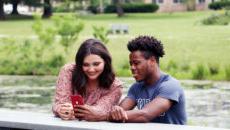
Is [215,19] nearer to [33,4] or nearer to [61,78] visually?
[33,4]

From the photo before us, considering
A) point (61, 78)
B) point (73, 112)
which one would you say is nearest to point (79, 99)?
point (73, 112)

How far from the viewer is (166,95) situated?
14.8 feet

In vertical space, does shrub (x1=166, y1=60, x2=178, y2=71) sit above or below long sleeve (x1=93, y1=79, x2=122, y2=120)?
below

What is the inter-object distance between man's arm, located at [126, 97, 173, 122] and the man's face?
21 cm

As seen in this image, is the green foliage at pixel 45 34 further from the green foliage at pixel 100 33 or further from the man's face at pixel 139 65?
the man's face at pixel 139 65

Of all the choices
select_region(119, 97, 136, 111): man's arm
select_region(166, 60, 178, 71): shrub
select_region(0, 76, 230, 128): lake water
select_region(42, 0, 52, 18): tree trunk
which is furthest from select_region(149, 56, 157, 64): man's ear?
select_region(42, 0, 52, 18): tree trunk

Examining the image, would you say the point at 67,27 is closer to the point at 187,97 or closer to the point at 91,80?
the point at 187,97

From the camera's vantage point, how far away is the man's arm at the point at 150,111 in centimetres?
442

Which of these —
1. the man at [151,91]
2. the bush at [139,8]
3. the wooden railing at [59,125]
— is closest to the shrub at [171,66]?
the man at [151,91]

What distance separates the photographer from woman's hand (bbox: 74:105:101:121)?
4.45 m

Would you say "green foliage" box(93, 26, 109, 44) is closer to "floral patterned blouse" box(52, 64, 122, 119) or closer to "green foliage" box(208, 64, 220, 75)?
"green foliage" box(208, 64, 220, 75)

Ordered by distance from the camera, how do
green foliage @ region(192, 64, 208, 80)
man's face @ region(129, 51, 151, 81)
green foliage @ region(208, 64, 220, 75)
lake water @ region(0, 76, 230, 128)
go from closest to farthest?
man's face @ region(129, 51, 151, 81) → lake water @ region(0, 76, 230, 128) → green foliage @ region(192, 64, 208, 80) → green foliage @ region(208, 64, 220, 75)

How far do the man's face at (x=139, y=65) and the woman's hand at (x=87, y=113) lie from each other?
374 millimetres

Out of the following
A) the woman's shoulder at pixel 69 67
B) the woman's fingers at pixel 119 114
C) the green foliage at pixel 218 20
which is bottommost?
the green foliage at pixel 218 20
